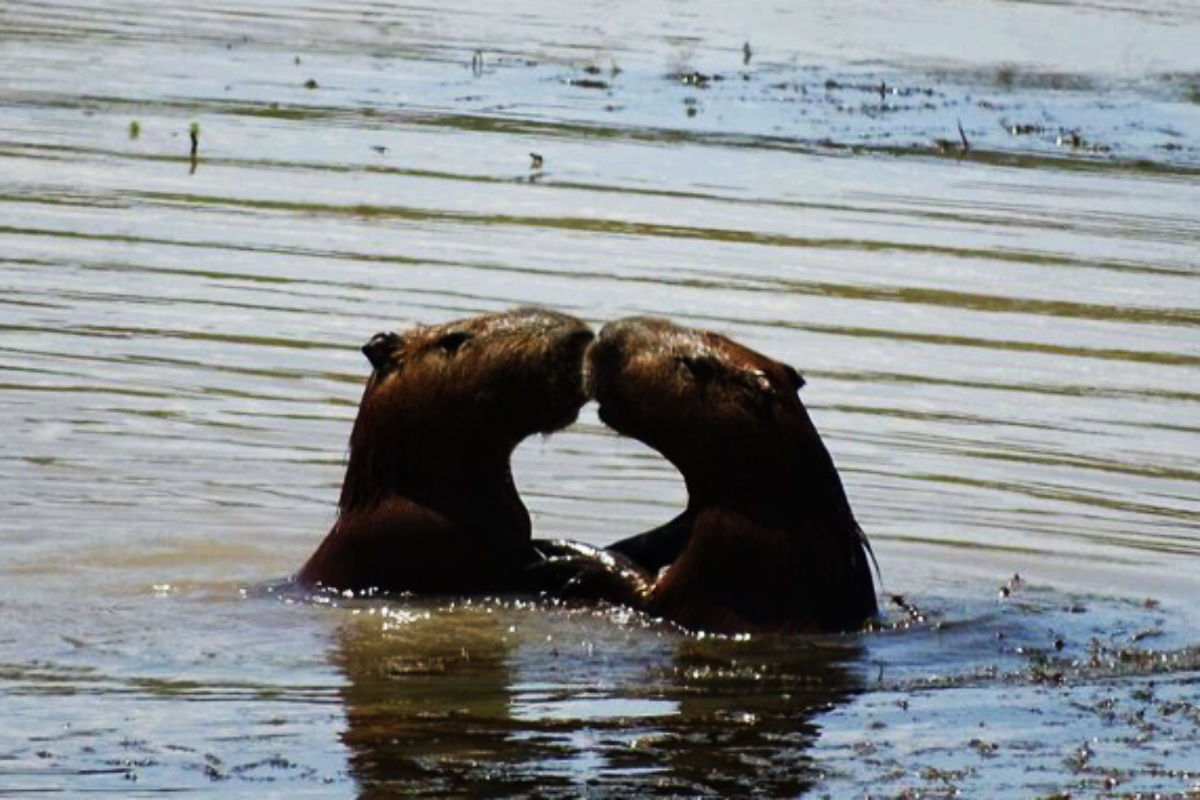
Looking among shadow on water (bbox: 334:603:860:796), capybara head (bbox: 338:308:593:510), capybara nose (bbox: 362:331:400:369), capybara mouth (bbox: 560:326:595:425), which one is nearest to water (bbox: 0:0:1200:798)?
shadow on water (bbox: 334:603:860:796)

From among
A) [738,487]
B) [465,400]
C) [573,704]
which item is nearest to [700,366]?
[738,487]

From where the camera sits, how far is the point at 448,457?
32.8ft

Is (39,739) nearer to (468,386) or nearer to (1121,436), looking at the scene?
(468,386)

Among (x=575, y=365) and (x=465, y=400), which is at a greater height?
(x=575, y=365)

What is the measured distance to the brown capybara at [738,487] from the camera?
9.64 m

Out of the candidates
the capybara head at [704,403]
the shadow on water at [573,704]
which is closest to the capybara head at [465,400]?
the capybara head at [704,403]

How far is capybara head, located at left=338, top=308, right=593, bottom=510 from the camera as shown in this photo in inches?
390

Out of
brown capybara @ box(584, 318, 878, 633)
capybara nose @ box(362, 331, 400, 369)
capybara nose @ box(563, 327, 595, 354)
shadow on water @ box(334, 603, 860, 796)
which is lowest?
shadow on water @ box(334, 603, 860, 796)

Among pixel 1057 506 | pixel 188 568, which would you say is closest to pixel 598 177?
pixel 1057 506

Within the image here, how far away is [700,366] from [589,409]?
3.89 m

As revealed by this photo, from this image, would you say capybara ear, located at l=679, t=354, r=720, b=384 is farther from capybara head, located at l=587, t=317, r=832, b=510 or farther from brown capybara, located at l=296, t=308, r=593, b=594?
brown capybara, located at l=296, t=308, r=593, b=594

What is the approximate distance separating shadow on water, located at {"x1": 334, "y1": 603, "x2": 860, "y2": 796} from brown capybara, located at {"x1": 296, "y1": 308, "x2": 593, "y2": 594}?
22 cm

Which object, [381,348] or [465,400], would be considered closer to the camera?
[465,400]

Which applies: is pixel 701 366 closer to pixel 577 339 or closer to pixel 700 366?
pixel 700 366
